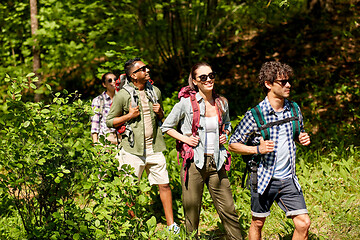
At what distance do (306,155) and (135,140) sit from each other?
2.96 metres

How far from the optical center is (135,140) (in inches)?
186

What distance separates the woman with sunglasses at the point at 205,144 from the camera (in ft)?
13.1

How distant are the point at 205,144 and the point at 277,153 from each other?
754 mm

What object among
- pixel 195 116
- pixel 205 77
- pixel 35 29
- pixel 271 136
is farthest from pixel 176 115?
pixel 35 29

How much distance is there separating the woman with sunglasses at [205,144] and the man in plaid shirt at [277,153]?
15.1 inches

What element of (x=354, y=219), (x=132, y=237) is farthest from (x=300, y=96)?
(x=132, y=237)

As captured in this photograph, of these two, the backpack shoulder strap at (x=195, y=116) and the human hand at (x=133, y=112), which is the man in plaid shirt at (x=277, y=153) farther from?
the human hand at (x=133, y=112)

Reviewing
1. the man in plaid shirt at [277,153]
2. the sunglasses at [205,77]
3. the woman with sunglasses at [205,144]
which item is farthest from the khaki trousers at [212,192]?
the sunglasses at [205,77]

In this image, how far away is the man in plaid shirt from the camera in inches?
140

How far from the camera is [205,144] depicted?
4012mm

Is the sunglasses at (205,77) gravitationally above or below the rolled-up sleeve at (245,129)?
above

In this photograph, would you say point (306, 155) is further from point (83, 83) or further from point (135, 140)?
point (83, 83)

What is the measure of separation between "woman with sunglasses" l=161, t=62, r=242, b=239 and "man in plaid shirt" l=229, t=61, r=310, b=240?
1.26ft

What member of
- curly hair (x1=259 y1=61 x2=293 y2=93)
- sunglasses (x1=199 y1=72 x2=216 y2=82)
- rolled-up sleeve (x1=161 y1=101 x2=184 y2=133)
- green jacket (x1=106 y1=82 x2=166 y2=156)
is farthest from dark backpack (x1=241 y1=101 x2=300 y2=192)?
green jacket (x1=106 y1=82 x2=166 y2=156)
